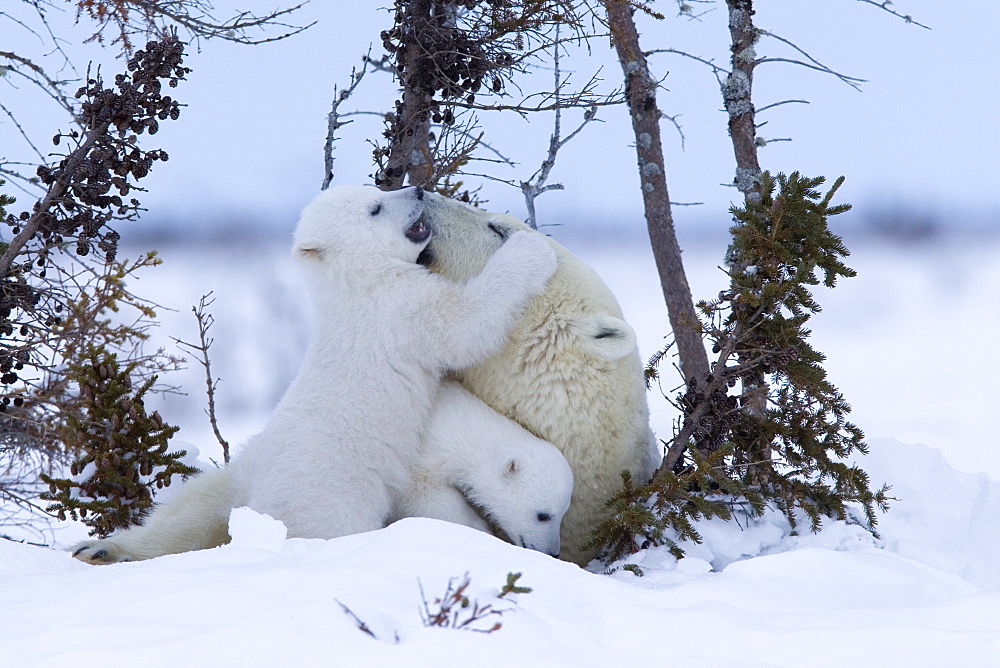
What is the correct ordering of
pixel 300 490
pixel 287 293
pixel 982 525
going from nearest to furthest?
pixel 300 490 → pixel 982 525 → pixel 287 293

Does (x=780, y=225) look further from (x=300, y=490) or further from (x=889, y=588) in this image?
(x=300, y=490)

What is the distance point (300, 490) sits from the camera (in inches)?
142

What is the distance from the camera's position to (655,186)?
6.29 meters

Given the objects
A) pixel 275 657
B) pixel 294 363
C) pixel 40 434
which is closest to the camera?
pixel 275 657

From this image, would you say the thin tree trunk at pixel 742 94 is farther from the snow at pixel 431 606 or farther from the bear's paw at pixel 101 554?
the bear's paw at pixel 101 554

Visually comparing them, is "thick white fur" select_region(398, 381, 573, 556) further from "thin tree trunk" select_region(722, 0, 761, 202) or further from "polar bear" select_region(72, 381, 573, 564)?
"thin tree trunk" select_region(722, 0, 761, 202)

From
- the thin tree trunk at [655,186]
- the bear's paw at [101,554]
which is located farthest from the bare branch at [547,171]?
the bear's paw at [101,554]

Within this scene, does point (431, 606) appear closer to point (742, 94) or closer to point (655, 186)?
point (655, 186)

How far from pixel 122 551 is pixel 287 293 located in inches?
387

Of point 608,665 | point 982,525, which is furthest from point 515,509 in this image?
point 982,525

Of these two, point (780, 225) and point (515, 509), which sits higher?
point (780, 225)

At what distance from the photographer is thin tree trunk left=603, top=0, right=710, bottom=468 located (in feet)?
20.3

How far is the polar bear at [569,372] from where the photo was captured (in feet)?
13.0

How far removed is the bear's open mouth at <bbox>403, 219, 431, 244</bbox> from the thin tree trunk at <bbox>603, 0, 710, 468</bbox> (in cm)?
260
